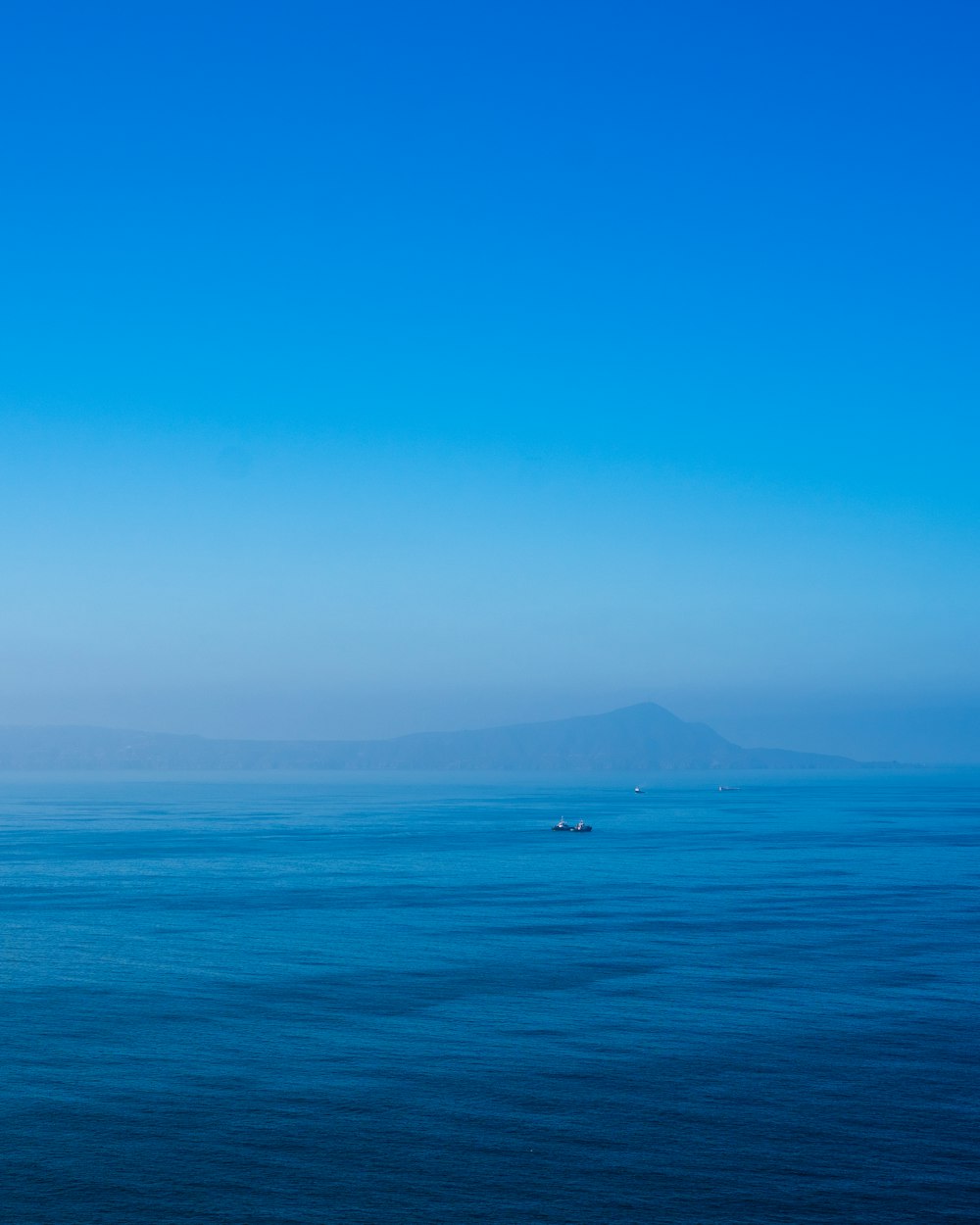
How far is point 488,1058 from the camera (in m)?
38.2

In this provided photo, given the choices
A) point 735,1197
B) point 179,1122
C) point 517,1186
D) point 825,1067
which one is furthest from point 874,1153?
point 179,1122

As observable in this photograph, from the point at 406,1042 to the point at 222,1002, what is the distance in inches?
402

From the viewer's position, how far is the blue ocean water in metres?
28.1

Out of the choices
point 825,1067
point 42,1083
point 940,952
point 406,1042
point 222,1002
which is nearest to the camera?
point 42,1083

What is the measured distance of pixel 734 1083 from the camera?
35.8 m

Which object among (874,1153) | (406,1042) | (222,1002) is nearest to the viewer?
(874,1153)

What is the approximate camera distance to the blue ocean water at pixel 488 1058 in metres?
28.1

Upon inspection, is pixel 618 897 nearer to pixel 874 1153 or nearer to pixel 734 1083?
pixel 734 1083

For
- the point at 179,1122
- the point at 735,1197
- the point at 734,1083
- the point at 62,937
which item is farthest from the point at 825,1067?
the point at 62,937

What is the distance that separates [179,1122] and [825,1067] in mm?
20099

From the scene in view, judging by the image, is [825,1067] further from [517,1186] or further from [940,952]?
[940,952]

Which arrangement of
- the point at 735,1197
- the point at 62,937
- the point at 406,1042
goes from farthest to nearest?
the point at 62,937 → the point at 406,1042 → the point at 735,1197

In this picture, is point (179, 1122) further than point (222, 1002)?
No

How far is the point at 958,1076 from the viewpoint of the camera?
36.2m
